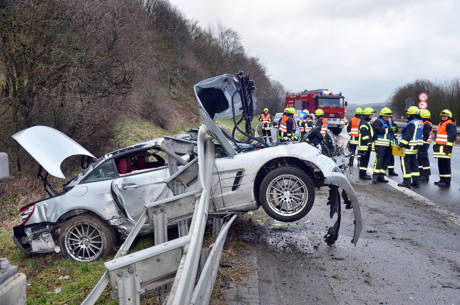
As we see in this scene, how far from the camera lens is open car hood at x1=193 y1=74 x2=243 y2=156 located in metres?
4.93

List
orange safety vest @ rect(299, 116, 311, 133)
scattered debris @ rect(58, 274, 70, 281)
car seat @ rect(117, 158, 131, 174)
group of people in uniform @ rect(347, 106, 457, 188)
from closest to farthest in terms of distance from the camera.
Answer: scattered debris @ rect(58, 274, 70, 281) → car seat @ rect(117, 158, 131, 174) → group of people in uniform @ rect(347, 106, 457, 188) → orange safety vest @ rect(299, 116, 311, 133)

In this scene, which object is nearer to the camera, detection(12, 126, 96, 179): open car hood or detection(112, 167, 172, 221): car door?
detection(12, 126, 96, 179): open car hood

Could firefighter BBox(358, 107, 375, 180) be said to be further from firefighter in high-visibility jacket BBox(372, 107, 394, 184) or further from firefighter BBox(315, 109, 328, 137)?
firefighter BBox(315, 109, 328, 137)

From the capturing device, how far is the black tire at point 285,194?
4.84 m

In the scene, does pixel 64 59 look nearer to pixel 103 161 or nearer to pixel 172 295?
pixel 103 161

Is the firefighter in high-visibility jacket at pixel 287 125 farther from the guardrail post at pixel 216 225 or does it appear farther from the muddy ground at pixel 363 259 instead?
the guardrail post at pixel 216 225

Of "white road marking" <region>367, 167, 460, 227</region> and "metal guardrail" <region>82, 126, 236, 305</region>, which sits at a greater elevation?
"metal guardrail" <region>82, 126, 236, 305</region>

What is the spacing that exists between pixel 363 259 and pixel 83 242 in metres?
3.84

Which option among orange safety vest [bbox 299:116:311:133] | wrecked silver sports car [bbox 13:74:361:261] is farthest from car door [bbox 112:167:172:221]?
orange safety vest [bbox 299:116:311:133]

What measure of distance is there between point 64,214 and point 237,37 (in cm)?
6063

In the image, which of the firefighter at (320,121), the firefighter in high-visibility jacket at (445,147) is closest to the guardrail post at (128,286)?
the firefighter at (320,121)

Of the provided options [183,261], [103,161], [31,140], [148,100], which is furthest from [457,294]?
[148,100]

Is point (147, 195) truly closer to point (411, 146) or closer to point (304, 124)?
point (411, 146)

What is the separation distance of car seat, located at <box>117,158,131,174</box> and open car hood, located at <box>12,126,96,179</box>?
0.66 meters
